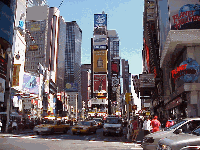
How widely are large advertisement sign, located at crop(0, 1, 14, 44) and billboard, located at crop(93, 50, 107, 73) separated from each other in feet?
322

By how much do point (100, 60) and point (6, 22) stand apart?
333 ft

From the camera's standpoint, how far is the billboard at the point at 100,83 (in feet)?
474

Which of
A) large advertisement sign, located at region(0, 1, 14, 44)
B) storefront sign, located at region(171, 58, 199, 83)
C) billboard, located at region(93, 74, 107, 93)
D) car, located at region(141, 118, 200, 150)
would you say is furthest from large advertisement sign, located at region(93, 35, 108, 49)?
car, located at region(141, 118, 200, 150)

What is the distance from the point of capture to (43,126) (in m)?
22.3

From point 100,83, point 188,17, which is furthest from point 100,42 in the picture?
point 188,17

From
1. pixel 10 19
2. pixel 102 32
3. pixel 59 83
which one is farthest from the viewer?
pixel 59 83

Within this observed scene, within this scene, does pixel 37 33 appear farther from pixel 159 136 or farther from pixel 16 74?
pixel 159 136

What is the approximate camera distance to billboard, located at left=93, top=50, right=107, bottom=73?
141 m

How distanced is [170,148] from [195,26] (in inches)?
1321

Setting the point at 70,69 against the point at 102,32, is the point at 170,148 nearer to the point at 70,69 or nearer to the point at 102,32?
the point at 102,32

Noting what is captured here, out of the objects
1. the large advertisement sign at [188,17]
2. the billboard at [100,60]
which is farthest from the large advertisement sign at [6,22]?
the billboard at [100,60]

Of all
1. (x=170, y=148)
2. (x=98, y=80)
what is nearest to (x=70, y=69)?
(x=98, y=80)

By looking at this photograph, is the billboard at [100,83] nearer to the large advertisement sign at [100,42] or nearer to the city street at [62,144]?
the large advertisement sign at [100,42]

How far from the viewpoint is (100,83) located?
146m
